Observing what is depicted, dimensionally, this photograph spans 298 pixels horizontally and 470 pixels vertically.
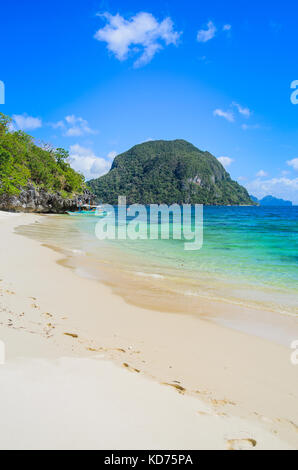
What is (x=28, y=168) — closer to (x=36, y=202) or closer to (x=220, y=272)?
(x=36, y=202)

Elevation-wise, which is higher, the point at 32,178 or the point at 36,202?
the point at 32,178

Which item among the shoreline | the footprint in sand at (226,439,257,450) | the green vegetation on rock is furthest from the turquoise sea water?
the green vegetation on rock

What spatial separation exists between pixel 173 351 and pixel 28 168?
201ft

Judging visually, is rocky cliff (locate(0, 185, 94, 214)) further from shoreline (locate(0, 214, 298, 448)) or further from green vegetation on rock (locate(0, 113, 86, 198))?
shoreline (locate(0, 214, 298, 448))

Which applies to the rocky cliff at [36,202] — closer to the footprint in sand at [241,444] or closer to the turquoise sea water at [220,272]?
the turquoise sea water at [220,272]

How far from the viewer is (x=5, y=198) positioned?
46.1 metres

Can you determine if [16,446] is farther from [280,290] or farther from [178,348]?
[280,290]

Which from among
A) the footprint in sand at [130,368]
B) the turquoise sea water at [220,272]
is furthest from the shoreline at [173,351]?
the turquoise sea water at [220,272]

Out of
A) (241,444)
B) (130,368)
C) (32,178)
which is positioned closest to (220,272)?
(130,368)

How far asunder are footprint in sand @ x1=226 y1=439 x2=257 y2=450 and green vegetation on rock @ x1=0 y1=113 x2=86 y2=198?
4726 cm

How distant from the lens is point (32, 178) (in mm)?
59156

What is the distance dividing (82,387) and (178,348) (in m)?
2.07

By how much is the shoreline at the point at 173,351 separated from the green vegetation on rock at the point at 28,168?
142 ft

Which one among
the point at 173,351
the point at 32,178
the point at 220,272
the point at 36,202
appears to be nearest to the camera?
the point at 173,351
